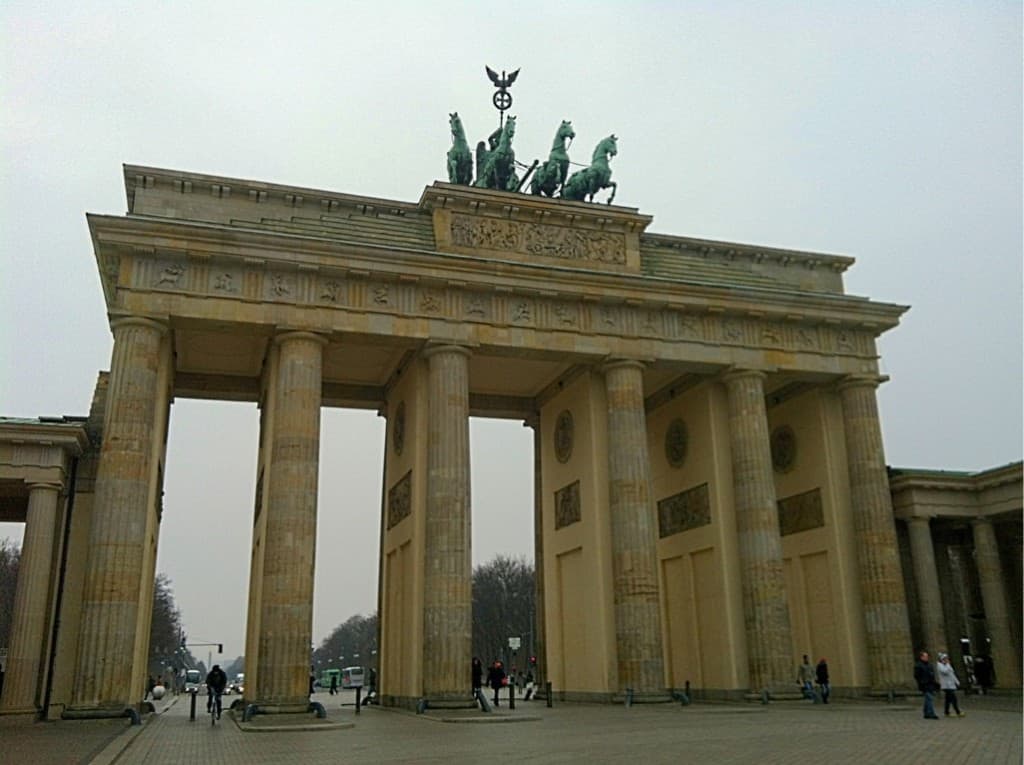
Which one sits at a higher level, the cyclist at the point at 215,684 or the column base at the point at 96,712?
the cyclist at the point at 215,684

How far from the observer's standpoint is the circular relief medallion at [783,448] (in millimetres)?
33750

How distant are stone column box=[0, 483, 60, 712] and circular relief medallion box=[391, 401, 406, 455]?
10604 mm

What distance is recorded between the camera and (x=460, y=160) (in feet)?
102

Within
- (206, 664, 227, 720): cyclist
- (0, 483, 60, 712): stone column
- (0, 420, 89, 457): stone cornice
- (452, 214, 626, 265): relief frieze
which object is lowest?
(206, 664, 227, 720): cyclist

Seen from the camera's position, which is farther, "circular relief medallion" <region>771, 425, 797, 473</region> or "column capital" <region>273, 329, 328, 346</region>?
"circular relief medallion" <region>771, 425, 797, 473</region>

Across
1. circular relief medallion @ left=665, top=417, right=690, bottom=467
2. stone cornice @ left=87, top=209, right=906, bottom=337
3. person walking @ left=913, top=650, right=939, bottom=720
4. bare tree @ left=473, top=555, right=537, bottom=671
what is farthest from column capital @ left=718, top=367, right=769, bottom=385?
bare tree @ left=473, top=555, right=537, bottom=671

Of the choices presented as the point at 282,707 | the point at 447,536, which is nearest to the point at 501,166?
the point at 447,536

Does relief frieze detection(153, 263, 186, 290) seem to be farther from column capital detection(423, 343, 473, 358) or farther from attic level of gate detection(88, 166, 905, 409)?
column capital detection(423, 343, 473, 358)

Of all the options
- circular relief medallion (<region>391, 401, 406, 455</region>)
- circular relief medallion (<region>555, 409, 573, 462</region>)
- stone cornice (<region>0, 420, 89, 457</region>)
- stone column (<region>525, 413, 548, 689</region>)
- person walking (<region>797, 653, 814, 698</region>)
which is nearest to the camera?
stone cornice (<region>0, 420, 89, 457</region>)

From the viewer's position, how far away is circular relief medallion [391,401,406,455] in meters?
30.8

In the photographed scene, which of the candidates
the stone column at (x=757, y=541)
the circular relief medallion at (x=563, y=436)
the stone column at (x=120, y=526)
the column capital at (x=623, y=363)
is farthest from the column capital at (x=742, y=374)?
the stone column at (x=120, y=526)

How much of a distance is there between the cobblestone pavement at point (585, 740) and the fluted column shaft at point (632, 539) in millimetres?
3092

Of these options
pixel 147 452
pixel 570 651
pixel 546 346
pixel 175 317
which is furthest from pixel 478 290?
pixel 570 651

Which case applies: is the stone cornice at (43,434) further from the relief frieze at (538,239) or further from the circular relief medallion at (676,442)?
the circular relief medallion at (676,442)
